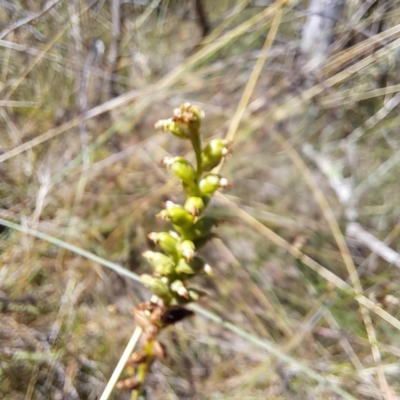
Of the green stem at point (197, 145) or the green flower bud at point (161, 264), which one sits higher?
the green stem at point (197, 145)

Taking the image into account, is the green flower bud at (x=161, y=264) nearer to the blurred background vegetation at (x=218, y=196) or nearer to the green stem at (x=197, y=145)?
the green stem at (x=197, y=145)

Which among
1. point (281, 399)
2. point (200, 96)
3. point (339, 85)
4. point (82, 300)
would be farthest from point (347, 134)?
point (82, 300)

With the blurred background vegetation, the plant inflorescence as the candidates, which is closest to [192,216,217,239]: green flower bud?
the plant inflorescence

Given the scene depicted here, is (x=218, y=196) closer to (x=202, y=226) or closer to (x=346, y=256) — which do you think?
(x=346, y=256)

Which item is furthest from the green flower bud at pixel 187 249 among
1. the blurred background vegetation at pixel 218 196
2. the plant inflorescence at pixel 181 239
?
the blurred background vegetation at pixel 218 196

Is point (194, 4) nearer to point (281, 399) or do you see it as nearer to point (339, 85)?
point (339, 85)

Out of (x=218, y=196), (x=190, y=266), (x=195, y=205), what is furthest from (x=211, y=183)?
(x=218, y=196)

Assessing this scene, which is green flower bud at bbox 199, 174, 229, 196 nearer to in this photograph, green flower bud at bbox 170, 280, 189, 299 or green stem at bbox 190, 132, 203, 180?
green stem at bbox 190, 132, 203, 180
